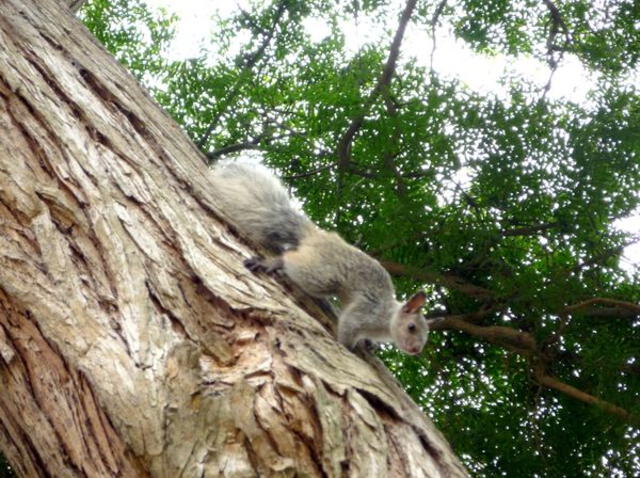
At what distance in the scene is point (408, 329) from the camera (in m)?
4.22

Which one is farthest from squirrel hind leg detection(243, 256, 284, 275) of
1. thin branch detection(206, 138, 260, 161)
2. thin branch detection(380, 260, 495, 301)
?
thin branch detection(206, 138, 260, 161)

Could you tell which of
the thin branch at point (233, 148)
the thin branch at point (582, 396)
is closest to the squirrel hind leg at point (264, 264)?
the thin branch at point (582, 396)

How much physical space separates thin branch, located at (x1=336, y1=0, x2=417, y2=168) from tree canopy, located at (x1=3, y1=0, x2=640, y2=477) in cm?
1

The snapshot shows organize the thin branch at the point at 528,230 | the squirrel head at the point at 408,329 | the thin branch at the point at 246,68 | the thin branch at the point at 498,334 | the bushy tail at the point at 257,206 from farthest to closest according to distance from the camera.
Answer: the thin branch at the point at 246,68 < the thin branch at the point at 528,230 < the thin branch at the point at 498,334 < the squirrel head at the point at 408,329 < the bushy tail at the point at 257,206

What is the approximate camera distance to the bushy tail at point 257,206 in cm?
345

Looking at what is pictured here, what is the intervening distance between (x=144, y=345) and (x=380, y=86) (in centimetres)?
305

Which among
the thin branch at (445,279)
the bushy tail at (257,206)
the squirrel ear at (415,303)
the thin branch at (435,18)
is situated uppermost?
the thin branch at (435,18)

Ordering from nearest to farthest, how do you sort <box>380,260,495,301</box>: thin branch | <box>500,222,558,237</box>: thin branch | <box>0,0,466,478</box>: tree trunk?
1. <box>0,0,466,478</box>: tree trunk
2. <box>380,260,495,301</box>: thin branch
3. <box>500,222,558,237</box>: thin branch

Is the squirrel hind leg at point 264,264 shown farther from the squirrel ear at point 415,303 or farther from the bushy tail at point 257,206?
the squirrel ear at point 415,303

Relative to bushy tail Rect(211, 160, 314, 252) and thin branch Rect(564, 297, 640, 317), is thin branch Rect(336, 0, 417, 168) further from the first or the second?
thin branch Rect(564, 297, 640, 317)

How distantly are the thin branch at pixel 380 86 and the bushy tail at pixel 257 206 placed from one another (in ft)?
3.21

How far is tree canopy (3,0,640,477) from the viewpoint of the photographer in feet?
15.0

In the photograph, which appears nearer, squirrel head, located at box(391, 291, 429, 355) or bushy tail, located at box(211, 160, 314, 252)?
bushy tail, located at box(211, 160, 314, 252)

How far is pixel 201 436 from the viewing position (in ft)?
6.64
